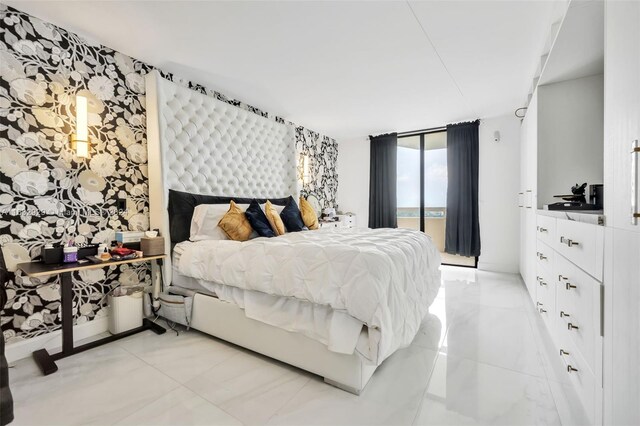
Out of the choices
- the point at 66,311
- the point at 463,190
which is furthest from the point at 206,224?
the point at 463,190

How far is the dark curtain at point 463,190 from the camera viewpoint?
4.68 meters

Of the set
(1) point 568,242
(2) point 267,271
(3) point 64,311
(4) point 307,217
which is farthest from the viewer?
(4) point 307,217

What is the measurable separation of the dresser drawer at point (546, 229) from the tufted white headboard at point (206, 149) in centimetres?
318

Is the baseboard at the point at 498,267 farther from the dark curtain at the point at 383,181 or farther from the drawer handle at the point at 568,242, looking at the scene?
the drawer handle at the point at 568,242

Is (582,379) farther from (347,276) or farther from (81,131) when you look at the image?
(81,131)

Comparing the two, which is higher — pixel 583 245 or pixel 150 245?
pixel 583 245

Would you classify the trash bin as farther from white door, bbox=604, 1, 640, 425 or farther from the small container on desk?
white door, bbox=604, 1, 640, 425

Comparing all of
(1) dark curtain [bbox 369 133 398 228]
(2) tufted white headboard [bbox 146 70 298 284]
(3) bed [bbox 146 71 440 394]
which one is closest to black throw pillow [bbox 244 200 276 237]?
(3) bed [bbox 146 71 440 394]

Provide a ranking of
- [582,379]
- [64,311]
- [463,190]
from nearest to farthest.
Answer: [582,379] < [64,311] < [463,190]

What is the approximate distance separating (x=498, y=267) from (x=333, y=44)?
4255 millimetres

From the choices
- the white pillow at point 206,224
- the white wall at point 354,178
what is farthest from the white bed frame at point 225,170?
the white wall at point 354,178

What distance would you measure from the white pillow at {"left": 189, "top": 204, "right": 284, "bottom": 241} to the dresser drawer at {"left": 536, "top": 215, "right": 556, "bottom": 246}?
8.99ft

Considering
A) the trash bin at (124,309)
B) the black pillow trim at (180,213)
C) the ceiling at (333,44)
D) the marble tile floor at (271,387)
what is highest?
the ceiling at (333,44)

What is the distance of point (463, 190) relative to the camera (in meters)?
4.76
